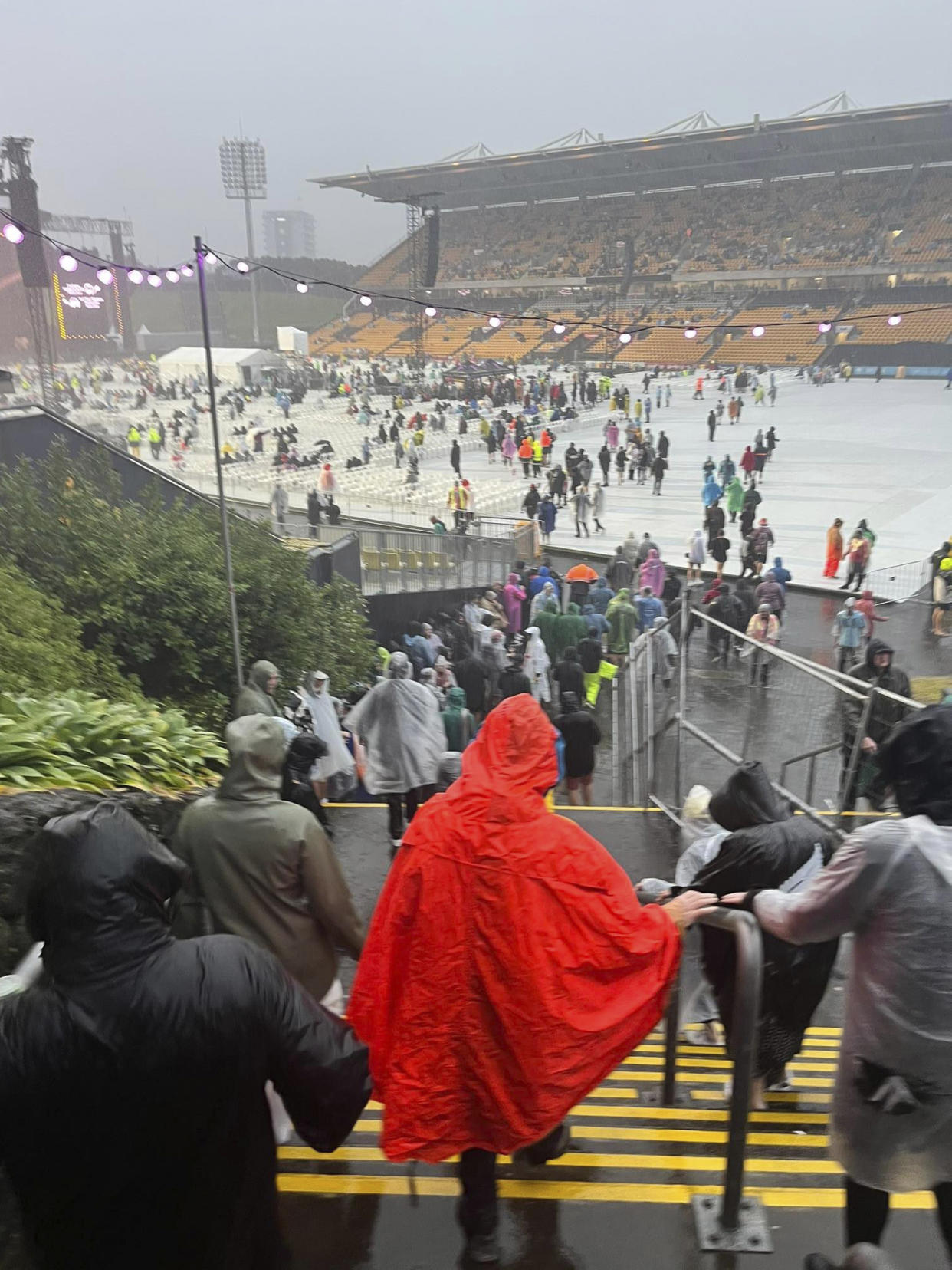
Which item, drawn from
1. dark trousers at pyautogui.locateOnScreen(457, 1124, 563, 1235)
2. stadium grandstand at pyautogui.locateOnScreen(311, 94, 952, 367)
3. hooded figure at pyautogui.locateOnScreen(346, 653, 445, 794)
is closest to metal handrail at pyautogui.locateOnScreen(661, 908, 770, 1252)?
dark trousers at pyautogui.locateOnScreen(457, 1124, 563, 1235)

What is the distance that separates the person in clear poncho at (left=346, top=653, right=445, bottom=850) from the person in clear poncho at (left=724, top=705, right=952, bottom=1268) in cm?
334

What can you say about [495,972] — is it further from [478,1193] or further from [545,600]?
[545,600]

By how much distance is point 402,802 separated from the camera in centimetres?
514

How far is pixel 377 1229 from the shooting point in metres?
2.08

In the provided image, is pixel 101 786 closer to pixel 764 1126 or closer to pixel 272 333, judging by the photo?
pixel 764 1126

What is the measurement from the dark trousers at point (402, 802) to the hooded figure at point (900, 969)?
336 centimetres

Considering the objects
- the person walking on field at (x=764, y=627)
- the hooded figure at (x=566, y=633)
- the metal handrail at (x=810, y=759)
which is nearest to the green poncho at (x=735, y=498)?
the person walking on field at (x=764, y=627)

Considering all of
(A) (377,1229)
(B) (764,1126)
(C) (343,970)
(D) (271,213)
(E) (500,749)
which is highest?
(D) (271,213)

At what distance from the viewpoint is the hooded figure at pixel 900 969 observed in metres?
1.60

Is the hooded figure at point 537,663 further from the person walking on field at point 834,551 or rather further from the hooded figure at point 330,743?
the person walking on field at point 834,551

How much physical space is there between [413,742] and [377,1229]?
302cm

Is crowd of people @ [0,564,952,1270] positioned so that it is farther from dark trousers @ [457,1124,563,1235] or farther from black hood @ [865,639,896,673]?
black hood @ [865,639,896,673]

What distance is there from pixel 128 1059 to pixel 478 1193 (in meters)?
1.08

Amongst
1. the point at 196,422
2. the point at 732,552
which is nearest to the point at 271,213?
the point at 196,422
